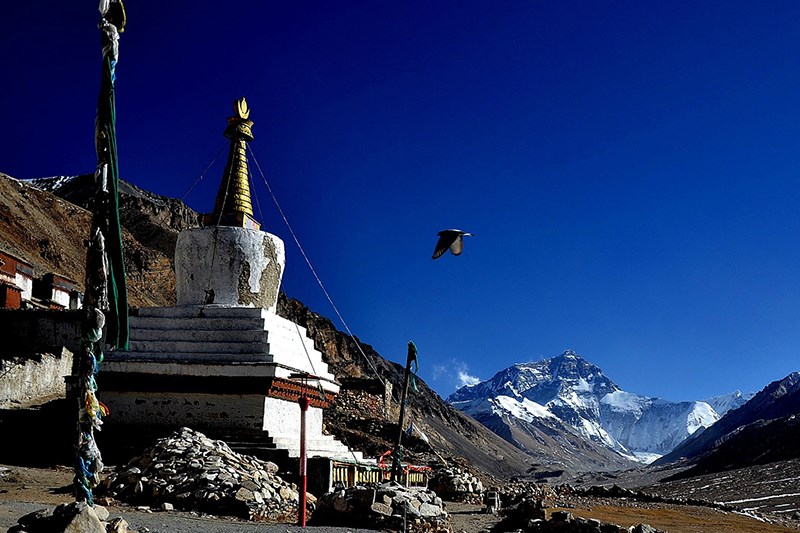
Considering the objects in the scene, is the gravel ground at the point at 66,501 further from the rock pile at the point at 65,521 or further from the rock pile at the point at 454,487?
the rock pile at the point at 454,487

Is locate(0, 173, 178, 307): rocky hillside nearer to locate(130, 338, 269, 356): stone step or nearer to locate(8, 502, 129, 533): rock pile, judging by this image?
locate(130, 338, 269, 356): stone step

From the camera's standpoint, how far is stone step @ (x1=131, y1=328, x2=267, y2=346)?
46.3ft

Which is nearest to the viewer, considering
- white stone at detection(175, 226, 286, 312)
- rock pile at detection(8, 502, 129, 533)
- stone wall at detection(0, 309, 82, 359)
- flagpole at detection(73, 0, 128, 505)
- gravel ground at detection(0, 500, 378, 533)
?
rock pile at detection(8, 502, 129, 533)

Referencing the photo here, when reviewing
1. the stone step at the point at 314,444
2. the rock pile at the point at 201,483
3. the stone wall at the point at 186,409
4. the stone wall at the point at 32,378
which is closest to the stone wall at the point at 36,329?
the stone wall at the point at 32,378

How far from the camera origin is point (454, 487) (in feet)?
57.1

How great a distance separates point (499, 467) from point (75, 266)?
4987 cm

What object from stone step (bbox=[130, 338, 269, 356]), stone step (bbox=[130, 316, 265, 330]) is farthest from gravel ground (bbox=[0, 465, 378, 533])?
stone step (bbox=[130, 316, 265, 330])

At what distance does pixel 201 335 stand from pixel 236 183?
364 centimetres

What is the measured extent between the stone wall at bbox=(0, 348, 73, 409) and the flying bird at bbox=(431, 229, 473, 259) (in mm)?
9805

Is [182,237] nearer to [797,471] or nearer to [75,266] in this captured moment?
[75,266]

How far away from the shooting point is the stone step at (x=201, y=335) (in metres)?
14.1

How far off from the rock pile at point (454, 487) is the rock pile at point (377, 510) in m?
7.94

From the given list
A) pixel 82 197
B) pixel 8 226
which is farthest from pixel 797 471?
pixel 82 197

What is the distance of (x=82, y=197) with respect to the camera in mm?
77062
